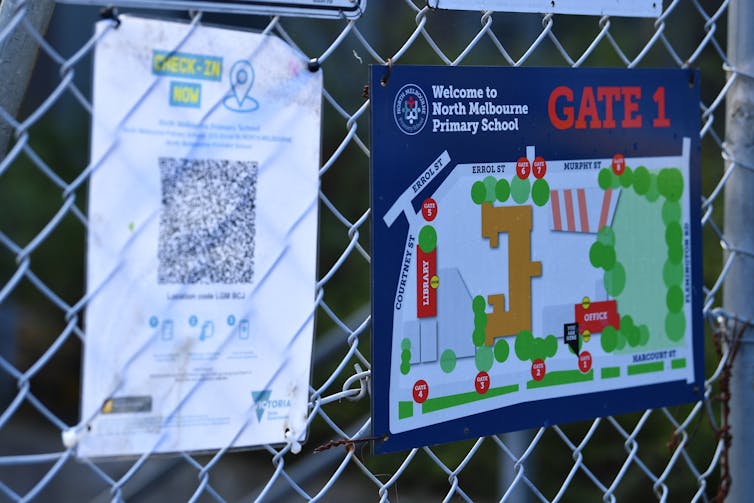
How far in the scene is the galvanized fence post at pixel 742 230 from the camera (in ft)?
5.81

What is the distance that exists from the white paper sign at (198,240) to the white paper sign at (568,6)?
0.34 meters

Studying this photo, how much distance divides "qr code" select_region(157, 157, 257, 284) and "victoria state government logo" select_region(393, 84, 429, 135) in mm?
289

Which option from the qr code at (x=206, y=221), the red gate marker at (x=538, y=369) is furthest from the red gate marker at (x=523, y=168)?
the qr code at (x=206, y=221)

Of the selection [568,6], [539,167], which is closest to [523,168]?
[539,167]

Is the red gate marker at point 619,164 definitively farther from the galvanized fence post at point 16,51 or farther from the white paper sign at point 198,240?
the galvanized fence post at point 16,51

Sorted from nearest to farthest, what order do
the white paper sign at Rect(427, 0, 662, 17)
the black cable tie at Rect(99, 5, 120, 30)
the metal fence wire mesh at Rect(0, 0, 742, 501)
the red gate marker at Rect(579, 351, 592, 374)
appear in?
the black cable tie at Rect(99, 5, 120, 30) → the white paper sign at Rect(427, 0, 662, 17) → the red gate marker at Rect(579, 351, 592, 374) → the metal fence wire mesh at Rect(0, 0, 742, 501)

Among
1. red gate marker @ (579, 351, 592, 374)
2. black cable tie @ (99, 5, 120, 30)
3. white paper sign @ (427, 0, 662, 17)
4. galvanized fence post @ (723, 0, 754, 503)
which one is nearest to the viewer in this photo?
black cable tie @ (99, 5, 120, 30)

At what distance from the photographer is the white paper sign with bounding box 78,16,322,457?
1.05m

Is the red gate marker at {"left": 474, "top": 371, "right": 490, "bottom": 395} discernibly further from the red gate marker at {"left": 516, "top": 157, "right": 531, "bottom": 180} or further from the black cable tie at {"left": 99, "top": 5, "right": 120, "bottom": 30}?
the black cable tie at {"left": 99, "top": 5, "right": 120, "bottom": 30}

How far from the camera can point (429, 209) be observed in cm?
136

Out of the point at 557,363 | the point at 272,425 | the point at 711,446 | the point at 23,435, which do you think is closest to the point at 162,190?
the point at 272,425

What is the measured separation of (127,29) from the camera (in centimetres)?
106

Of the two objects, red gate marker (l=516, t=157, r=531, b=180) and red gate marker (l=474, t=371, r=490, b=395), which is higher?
red gate marker (l=516, t=157, r=531, b=180)

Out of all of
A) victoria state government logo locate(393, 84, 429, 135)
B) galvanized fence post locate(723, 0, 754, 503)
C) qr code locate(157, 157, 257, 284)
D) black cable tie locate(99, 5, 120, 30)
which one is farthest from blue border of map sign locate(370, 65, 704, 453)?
black cable tie locate(99, 5, 120, 30)
